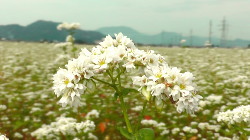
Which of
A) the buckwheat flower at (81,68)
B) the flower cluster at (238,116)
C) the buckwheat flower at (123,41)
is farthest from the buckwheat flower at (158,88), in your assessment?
the flower cluster at (238,116)

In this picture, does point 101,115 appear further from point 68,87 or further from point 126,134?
point 68,87

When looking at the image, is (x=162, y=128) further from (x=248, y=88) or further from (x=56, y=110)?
(x=248, y=88)

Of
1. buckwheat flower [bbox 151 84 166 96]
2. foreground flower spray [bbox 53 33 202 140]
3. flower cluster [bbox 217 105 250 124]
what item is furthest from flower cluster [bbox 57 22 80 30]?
buckwheat flower [bbox 151 84 166 96]

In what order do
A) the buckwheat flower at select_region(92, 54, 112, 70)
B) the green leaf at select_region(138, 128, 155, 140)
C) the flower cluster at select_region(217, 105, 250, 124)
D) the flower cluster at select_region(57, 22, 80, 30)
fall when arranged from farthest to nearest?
the flower cluster at select_region(57, 22, 80, 30) < the flower cluster at select_region(217, 105, 250, 124) < the green leaf at select_region(138, 128, 155, 140) < the buckwheat flower at select_region(92, 54, 112, 70)

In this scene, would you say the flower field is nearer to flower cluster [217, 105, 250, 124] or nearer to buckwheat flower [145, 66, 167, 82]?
flower cluster [217, 105, 250, 124]

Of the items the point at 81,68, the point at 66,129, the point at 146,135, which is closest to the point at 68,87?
the point at 81,68

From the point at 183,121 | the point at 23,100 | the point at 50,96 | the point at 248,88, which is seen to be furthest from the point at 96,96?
the point at 248,88
